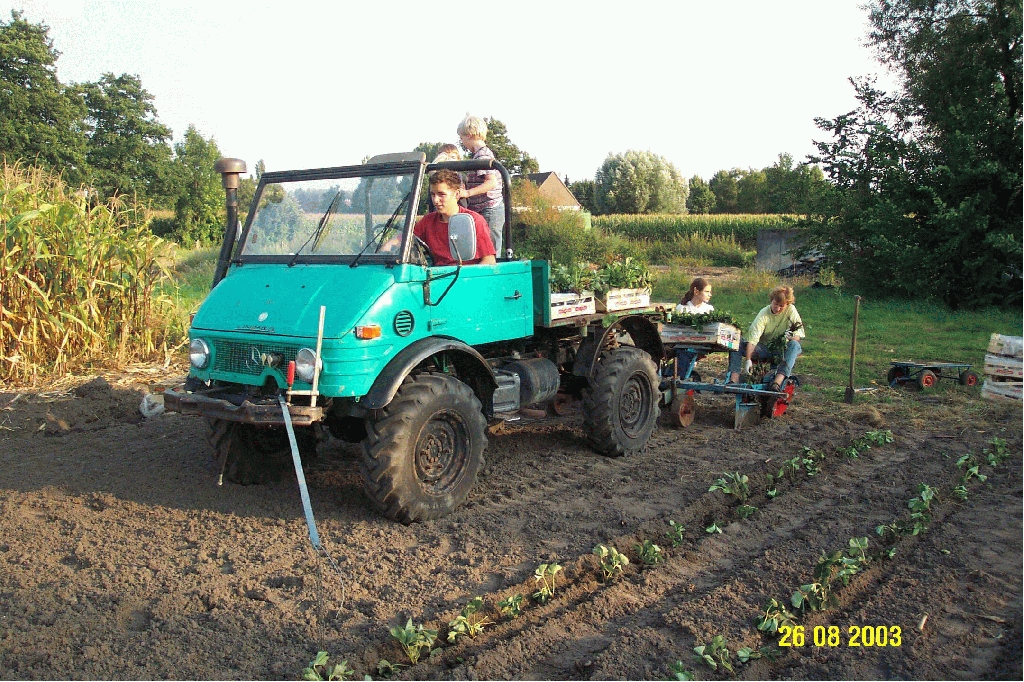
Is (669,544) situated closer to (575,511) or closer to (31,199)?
(575,511)

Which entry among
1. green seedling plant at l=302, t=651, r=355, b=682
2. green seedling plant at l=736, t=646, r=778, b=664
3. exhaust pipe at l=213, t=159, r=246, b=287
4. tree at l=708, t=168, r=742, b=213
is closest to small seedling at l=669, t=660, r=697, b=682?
green seedling plant at l=736, t=646, r=778, b=664

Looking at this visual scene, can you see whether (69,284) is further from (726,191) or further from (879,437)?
(726,191)

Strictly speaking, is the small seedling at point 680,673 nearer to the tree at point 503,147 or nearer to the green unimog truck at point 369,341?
the green unimog truck at point 369,341

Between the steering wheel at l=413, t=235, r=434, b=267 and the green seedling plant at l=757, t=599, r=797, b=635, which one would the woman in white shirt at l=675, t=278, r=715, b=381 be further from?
the green seedling plant at l=757, t=599, r=797, b=635

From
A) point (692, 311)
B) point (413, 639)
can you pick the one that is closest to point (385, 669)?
point (413, 639)

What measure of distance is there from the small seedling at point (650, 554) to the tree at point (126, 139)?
24267mm

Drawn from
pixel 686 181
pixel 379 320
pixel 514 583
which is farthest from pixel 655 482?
pixel 686 181

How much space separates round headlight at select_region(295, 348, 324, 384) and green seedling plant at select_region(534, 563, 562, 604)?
1826 millimetres

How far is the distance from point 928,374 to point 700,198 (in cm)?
5341

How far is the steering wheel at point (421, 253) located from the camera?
19.0ft

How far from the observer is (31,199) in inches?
382

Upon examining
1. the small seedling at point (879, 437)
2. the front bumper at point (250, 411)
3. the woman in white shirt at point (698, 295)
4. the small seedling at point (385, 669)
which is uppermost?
the woman in white shirt at point (698, 295)

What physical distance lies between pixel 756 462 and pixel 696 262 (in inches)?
907

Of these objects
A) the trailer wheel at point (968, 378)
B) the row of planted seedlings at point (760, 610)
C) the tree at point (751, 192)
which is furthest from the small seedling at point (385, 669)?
the tree at point (751, 192)
